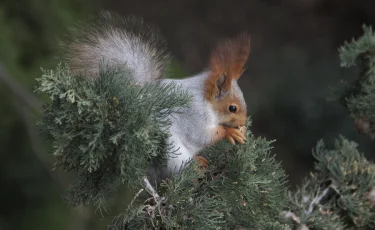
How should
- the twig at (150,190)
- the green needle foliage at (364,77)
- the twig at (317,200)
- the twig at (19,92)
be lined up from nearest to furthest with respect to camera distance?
the twig at (150,190) → the twig at (317,200) → the green needle foliage at (364,77) → the twig at (19,92)

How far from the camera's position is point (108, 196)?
3.79ft

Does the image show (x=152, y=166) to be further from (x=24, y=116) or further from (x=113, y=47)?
(x=24, y=116)

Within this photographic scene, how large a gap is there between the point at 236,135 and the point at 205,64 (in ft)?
6.82

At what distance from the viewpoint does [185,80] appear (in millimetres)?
1282

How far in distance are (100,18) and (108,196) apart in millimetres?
317

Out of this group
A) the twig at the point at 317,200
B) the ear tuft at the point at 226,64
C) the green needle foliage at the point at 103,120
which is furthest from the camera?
the twig at the point at 317,200

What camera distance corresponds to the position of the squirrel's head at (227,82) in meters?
1.21

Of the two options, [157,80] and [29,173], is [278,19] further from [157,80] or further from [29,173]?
[157,80]

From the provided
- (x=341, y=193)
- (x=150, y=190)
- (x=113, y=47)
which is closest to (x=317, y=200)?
(x=341, y=193)

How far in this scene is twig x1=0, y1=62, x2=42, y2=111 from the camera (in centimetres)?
209

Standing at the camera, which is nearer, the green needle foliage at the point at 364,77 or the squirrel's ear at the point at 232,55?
the squirrel's ear at the point at 232,55

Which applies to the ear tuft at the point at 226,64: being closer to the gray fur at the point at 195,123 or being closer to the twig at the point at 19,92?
the gray fur at the point at 195,123

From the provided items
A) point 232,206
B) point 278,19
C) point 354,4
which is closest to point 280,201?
point 232,206

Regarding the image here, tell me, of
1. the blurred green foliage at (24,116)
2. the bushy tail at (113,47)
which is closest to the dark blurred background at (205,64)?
the blurred green foliage at (24,116)
